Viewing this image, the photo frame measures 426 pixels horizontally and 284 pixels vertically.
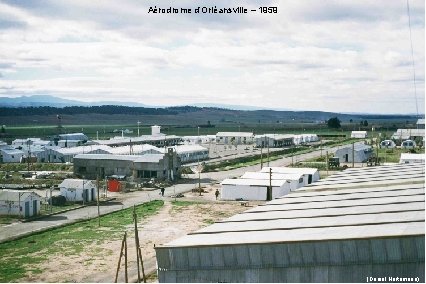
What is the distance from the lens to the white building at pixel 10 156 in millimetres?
77188

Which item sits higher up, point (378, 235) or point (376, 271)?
point (378, 235)

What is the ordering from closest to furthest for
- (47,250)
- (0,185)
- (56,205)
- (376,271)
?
(376,271) < (47,250) < (56,205) < (0,185)

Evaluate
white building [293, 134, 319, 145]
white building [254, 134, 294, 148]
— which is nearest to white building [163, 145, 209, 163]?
white building [254, 134, 294, 148]

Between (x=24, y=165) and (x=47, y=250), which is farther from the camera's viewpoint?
(x=24, y=165)

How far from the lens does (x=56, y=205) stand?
42.0 meters

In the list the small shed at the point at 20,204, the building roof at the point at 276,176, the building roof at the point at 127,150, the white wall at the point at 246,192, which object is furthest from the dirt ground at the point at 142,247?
the building roof at the point at 127,150

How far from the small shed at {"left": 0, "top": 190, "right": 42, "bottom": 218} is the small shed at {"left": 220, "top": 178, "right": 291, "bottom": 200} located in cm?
1660

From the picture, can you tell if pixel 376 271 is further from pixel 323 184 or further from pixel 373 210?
pixel 323 184

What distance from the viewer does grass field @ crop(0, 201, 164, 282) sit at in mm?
24950

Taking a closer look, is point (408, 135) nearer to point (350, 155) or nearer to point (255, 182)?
point (350, 155)

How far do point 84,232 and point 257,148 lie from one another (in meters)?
71.1

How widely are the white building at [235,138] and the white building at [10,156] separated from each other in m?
51.0

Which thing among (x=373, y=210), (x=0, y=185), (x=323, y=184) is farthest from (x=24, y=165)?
(x=373, y=210)

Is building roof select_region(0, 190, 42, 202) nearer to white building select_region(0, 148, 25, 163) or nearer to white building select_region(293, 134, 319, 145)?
white building select_region(0, 148, 25, 163)
